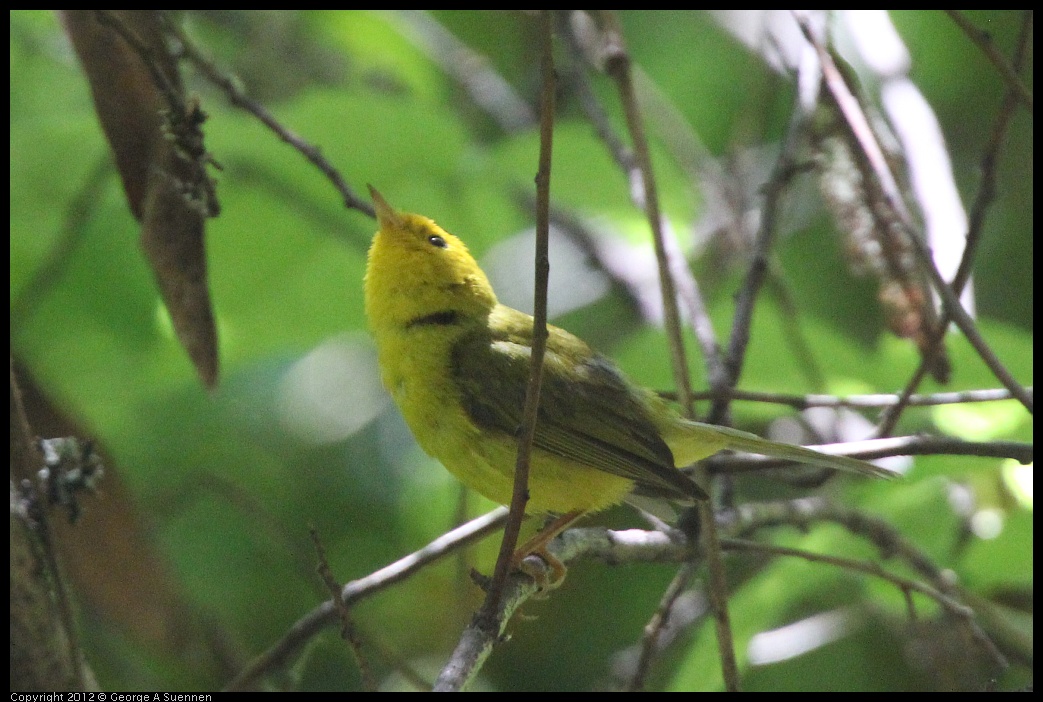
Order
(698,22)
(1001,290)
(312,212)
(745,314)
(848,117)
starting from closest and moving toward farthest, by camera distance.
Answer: (848,117), (745,314), (312,212), (1001,290), (698,22)

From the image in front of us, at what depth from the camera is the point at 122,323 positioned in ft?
14.0

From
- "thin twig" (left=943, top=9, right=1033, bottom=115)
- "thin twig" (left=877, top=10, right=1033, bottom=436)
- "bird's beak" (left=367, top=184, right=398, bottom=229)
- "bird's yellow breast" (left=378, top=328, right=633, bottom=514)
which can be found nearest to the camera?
"thin twig" (left=943, top=9, right=1033, bottom=115)

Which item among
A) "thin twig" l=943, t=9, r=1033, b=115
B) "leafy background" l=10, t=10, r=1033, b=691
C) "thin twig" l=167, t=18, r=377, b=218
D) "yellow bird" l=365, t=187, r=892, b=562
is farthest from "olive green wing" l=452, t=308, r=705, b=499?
"thin twig" l=943, t=9, r=1033, b=115

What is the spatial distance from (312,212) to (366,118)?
1.78 feet

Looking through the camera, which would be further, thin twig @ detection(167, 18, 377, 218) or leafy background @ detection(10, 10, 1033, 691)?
leafy background @ detection(10, 10, 1033, 691)

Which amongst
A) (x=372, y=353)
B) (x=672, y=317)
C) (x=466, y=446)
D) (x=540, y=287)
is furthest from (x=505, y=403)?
(x=372, y=353)

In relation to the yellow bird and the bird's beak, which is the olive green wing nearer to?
the yellow bird

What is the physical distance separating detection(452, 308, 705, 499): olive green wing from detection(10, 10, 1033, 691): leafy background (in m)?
0.56

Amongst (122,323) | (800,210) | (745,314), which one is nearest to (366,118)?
(122,323)

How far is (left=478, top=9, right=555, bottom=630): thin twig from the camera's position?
86.6 inches

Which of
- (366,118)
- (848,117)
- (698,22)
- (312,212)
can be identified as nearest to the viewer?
(848,117)

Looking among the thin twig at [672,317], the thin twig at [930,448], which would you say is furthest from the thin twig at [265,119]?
the thin twig at [930,448]

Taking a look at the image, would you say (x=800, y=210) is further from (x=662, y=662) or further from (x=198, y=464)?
(x=198, y=464)

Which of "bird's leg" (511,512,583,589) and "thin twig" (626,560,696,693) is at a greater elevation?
"bird's leg" (511,512,583,589)
